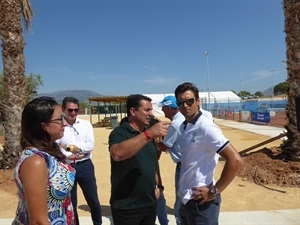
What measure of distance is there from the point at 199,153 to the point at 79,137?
220 centimetres

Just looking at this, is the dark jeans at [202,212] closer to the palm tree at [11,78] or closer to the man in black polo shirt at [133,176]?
the man in black polo shirt at [133,176]

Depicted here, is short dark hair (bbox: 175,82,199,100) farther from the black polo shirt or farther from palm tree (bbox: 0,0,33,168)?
palm tree (bbox: 0,0,33,168)

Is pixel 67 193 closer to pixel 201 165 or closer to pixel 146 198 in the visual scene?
pixel 146 198

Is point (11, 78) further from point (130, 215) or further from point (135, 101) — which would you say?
point (130, 215)

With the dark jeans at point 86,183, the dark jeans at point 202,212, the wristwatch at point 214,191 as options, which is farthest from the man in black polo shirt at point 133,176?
the dark jeans at point 86,183

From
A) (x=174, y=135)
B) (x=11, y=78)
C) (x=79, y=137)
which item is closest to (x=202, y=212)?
(x=174, y=135)

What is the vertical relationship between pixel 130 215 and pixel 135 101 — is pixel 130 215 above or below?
below

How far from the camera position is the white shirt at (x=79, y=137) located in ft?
12.9

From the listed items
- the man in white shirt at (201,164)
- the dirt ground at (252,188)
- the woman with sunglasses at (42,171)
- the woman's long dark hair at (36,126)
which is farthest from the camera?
the dirt ground at (252,188)

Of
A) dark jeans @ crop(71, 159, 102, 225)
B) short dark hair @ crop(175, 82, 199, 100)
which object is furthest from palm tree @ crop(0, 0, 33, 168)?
short dark hair @ crop(175, 82, 199, 100)

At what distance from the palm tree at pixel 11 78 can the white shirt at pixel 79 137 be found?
4.17 meters

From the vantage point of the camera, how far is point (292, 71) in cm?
741

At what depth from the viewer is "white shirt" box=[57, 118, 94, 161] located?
12.9 ft

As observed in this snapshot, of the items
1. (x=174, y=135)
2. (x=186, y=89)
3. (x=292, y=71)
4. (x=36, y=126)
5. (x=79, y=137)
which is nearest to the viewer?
(x=36, y=126)
